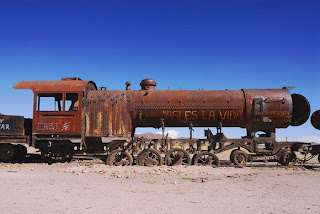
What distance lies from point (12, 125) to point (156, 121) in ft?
21.2

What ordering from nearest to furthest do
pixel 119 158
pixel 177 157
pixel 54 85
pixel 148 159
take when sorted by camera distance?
pixel 148 159 < pixel 177 157 < pixel 119 158 < pixel 54 85

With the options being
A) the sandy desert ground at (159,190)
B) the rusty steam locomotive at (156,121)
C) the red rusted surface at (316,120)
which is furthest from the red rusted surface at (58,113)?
the red rusted surface at (316,120)

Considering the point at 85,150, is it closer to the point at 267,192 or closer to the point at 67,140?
the point at 67,140

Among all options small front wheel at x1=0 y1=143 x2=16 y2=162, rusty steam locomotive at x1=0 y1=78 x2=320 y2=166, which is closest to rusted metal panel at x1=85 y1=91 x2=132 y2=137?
rusty steam locomotive at x1=0 y1=78 x2=320 y2=166

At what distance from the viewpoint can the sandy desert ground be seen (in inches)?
219

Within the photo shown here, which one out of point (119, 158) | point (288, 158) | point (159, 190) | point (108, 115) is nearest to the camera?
point (159, 190)

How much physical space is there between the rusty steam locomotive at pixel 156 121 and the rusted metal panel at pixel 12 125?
0.04 m

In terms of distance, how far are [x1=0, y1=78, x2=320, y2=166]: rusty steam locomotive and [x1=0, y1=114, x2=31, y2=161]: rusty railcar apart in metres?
0.04

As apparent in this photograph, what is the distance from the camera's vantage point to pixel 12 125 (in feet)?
41.7

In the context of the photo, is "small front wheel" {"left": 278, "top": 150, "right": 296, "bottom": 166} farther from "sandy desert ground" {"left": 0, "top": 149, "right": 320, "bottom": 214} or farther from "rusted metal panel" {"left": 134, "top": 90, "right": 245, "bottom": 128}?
"rusted metal panel" {"left": 134, "top": 90, "right": 245, "bottom": 128}

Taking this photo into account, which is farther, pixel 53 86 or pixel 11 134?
pixel 11 134

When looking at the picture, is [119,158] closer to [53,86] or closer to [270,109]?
[53,86]

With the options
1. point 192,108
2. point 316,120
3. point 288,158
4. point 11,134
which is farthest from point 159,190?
point 316,120

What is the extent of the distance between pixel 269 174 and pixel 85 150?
25.1 feet
